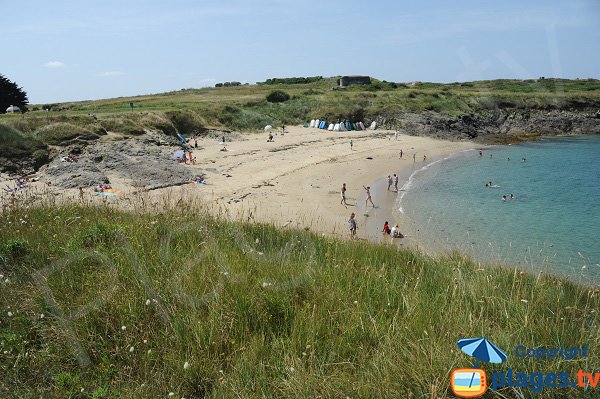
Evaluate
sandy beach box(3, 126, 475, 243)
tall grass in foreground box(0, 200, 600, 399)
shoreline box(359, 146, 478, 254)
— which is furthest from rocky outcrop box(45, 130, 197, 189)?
tall grass in foreground box(0, 200, 600, 399)

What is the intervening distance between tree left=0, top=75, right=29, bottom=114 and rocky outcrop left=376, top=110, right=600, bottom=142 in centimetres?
3763

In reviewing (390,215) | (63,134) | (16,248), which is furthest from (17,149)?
(16,248)

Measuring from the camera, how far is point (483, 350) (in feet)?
8.76

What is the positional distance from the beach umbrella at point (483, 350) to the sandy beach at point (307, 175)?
6.88 m

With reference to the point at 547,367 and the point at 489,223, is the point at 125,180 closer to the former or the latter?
the point at 489,223

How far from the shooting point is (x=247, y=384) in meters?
2.89

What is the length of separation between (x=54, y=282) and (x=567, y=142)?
55.0 metres

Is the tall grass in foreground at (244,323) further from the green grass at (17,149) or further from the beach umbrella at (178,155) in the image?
the beach umbrella at (178,155)

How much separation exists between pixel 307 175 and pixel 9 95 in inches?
1149

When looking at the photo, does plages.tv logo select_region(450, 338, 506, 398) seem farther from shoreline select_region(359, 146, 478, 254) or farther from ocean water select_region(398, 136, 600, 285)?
shoreline select_region(359, 146, 478, 254)

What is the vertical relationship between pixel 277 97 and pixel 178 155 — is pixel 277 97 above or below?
above

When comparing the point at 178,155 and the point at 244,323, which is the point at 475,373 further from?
the point at 178,155

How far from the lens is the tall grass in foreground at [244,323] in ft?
9.43

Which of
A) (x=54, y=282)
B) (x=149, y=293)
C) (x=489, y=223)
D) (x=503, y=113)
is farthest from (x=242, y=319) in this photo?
(x=503, y=113)
